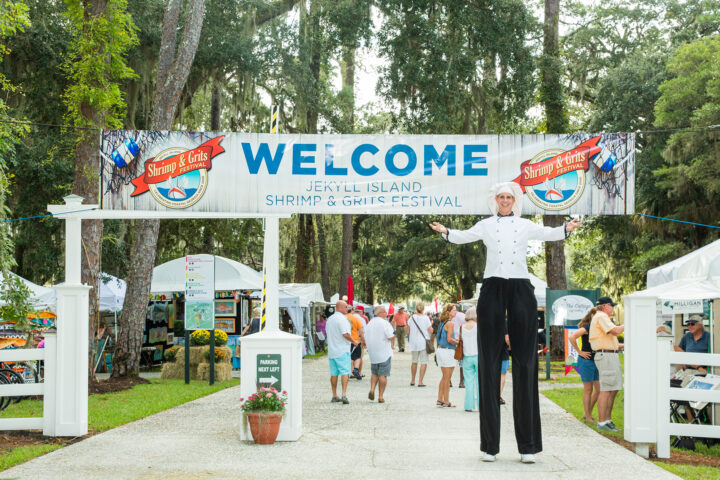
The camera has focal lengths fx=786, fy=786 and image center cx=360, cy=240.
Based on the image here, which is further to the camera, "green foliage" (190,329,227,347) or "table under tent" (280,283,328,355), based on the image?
"table under tent" (280,283,328,355)

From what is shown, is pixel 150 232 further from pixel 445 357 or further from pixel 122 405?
pixel 445 357

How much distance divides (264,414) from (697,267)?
22.0ft

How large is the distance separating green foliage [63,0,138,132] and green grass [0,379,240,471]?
5051mm

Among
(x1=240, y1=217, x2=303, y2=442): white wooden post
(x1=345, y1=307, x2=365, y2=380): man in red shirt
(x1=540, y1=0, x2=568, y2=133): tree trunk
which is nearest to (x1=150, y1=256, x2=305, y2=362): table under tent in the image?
(x1=345, y1=307, x2=365, y2=380): man in red shirt

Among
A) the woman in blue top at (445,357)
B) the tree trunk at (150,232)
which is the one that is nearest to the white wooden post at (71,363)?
the woman in blue top at (445,357)

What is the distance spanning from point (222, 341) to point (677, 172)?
1346 cm

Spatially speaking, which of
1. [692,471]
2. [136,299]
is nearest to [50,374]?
[692,471]

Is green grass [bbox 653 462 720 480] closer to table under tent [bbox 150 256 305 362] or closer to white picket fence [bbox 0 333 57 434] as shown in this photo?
white picket fence [bbox 0 333 57 434]

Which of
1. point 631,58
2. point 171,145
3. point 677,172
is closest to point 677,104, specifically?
point 677,172

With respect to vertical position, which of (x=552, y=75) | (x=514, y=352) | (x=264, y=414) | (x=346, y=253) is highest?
(x=552, y=75)

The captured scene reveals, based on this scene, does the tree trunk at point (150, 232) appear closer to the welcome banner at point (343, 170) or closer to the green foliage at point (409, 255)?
the welcome banner at point (343, 170)

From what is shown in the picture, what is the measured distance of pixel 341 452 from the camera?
313 inches

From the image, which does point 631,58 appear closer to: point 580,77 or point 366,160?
point 580,77

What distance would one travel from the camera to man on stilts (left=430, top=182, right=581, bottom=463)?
708 centimetres
